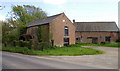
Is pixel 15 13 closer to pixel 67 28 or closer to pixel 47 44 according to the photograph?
pixel 67 28

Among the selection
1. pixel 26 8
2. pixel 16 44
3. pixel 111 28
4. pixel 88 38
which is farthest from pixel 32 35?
pixel 111 28

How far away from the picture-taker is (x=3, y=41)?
2714 cm

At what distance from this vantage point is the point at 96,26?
38656 millimetres

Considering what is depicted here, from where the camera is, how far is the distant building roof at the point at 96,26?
37.1 m

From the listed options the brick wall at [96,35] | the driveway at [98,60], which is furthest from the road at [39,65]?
the brick wall at [96,35]

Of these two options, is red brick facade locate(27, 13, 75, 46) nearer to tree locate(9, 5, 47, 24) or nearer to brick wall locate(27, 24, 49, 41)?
brick wall locate(27, 24, 49, 41)

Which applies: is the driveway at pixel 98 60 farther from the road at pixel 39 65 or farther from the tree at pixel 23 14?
the tree at pixel 23 14

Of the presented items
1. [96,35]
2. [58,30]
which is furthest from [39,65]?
[96,35]

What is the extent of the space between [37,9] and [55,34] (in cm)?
2778

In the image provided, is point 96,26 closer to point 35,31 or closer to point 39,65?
point 35,31

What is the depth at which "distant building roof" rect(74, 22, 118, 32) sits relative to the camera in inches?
1462

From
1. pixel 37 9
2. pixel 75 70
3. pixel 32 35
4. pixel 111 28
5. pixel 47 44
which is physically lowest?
pixel 75 70

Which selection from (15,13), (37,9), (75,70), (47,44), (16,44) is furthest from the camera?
(37,9)

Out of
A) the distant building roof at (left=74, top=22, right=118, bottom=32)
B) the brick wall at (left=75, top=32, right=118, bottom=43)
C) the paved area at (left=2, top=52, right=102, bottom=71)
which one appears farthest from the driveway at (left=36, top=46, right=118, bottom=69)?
the distant building roof at (left=74, top=22, right=118, bottom=32)
